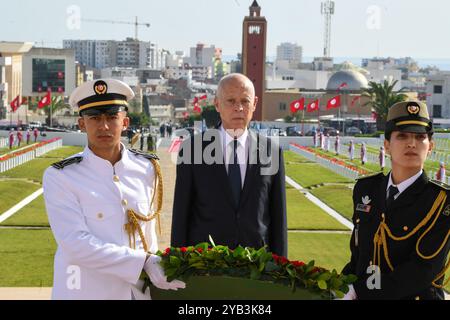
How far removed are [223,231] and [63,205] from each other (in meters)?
1.20

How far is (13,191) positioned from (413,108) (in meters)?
23.4

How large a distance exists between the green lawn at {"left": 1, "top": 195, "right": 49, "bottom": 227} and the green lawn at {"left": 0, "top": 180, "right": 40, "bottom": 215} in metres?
0.55

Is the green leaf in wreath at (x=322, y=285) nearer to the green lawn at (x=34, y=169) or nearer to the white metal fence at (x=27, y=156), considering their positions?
the green lawn at (x=34, y=169)

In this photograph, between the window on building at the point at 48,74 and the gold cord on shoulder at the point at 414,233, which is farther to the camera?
the window on building at the point at 48,74

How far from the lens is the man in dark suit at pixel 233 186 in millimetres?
5320

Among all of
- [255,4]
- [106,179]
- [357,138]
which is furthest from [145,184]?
[255,4]

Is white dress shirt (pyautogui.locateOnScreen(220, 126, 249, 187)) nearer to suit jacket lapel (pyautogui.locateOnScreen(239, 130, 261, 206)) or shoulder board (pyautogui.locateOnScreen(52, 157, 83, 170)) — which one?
suit jacket lapel (pyautogui.locateOnScreen(239, 130, 261, 206))

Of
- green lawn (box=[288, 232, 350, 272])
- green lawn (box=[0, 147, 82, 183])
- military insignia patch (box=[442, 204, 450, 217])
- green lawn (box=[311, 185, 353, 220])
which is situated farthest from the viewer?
green lawn (box=[0, 147, 82, 183])

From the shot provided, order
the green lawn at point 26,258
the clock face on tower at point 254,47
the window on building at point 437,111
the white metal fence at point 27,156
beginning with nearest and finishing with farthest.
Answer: the green lawn at point 26,258 < the white metal fence at point 27,156 < the window on building at point 437,111 < the clock face on tower at point 254,47

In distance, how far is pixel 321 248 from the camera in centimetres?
1783

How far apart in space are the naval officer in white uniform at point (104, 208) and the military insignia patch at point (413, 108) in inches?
52.2

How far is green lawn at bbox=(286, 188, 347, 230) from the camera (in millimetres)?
21141

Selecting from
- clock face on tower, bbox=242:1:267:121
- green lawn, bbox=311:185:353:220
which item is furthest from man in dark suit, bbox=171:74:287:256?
clock face on tower, bbox=242:1:267:121

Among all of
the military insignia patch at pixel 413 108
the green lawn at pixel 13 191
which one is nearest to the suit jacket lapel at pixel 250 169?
the military insignia patch at pixel 413 108
